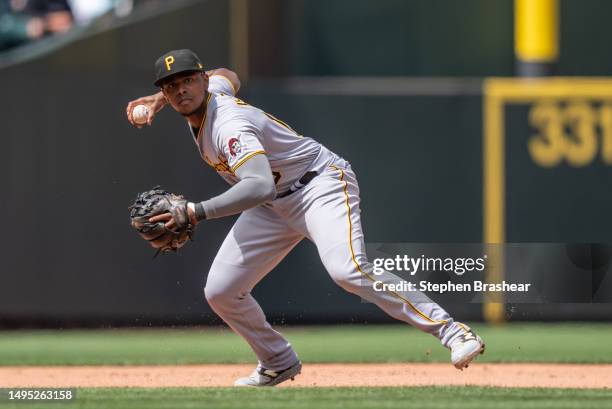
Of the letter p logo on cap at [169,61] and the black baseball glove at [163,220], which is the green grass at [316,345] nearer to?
the black baseball glove at [163,220]

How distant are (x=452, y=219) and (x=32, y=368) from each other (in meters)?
3.12

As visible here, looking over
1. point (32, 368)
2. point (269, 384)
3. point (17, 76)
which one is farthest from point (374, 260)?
point (17, 76)

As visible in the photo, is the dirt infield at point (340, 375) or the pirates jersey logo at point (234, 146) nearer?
the pirates jersey logo at point (234, 146)

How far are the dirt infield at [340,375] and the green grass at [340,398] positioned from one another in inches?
23.6

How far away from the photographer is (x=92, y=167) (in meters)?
9.05

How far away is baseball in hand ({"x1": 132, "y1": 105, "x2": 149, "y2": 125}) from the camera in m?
5.96

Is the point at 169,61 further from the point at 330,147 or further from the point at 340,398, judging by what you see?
the point at 330,147

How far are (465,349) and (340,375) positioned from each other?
5.09 feet

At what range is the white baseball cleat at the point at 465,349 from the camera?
5.50 m

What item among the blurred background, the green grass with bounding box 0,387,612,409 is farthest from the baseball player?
the blurred background

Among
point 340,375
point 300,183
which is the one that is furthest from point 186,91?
point 340,375

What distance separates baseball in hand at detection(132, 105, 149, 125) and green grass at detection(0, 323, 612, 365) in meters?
2.15

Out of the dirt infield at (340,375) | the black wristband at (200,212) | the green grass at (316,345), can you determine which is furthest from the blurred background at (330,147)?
the black wristband at (200,212)

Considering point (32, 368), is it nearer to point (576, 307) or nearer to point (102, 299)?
point (102, 299)
